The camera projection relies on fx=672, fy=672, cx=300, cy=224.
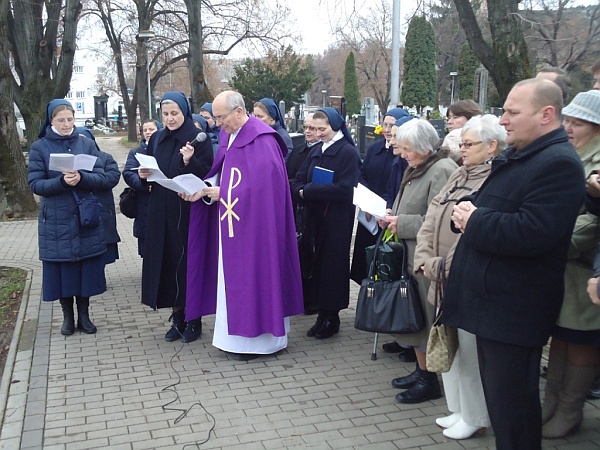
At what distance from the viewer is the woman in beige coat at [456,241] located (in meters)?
3.78

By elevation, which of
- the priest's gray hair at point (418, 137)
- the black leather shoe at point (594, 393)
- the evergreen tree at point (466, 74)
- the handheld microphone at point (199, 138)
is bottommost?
the black leather shoe at point (594, 393)

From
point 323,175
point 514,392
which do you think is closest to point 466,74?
point 323,175

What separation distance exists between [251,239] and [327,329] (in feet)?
4.16

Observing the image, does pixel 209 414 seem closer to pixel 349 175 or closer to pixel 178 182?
pixel 178 182

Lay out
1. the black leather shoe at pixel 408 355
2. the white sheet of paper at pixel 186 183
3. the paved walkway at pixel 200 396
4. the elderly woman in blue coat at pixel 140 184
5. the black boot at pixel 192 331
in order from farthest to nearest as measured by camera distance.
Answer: the elderly woman in blue coat at pixel 140 184
the black boot at pixel 192 331
the black leather shoe at pixel 408 355
the white sheet of paper at pixel 186 183
the paved walkway at pixel 200 396

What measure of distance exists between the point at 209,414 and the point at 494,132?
2.54 meters

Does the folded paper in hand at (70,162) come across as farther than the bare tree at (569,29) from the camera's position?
No

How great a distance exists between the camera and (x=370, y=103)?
2544cm

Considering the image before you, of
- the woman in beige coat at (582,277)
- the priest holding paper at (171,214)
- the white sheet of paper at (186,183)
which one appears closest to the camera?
the woman in beige coat at (582,277)

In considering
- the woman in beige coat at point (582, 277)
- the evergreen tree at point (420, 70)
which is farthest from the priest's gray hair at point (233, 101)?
the evergreen tree at point (420, 70)

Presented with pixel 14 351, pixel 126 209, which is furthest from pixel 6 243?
pixel 14 351

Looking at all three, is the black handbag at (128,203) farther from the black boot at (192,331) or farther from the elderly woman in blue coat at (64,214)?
the black boot at (192,331)

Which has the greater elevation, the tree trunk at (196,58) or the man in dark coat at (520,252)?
the tree trunk at (196,58)

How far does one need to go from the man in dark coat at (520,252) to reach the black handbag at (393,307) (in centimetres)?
116
